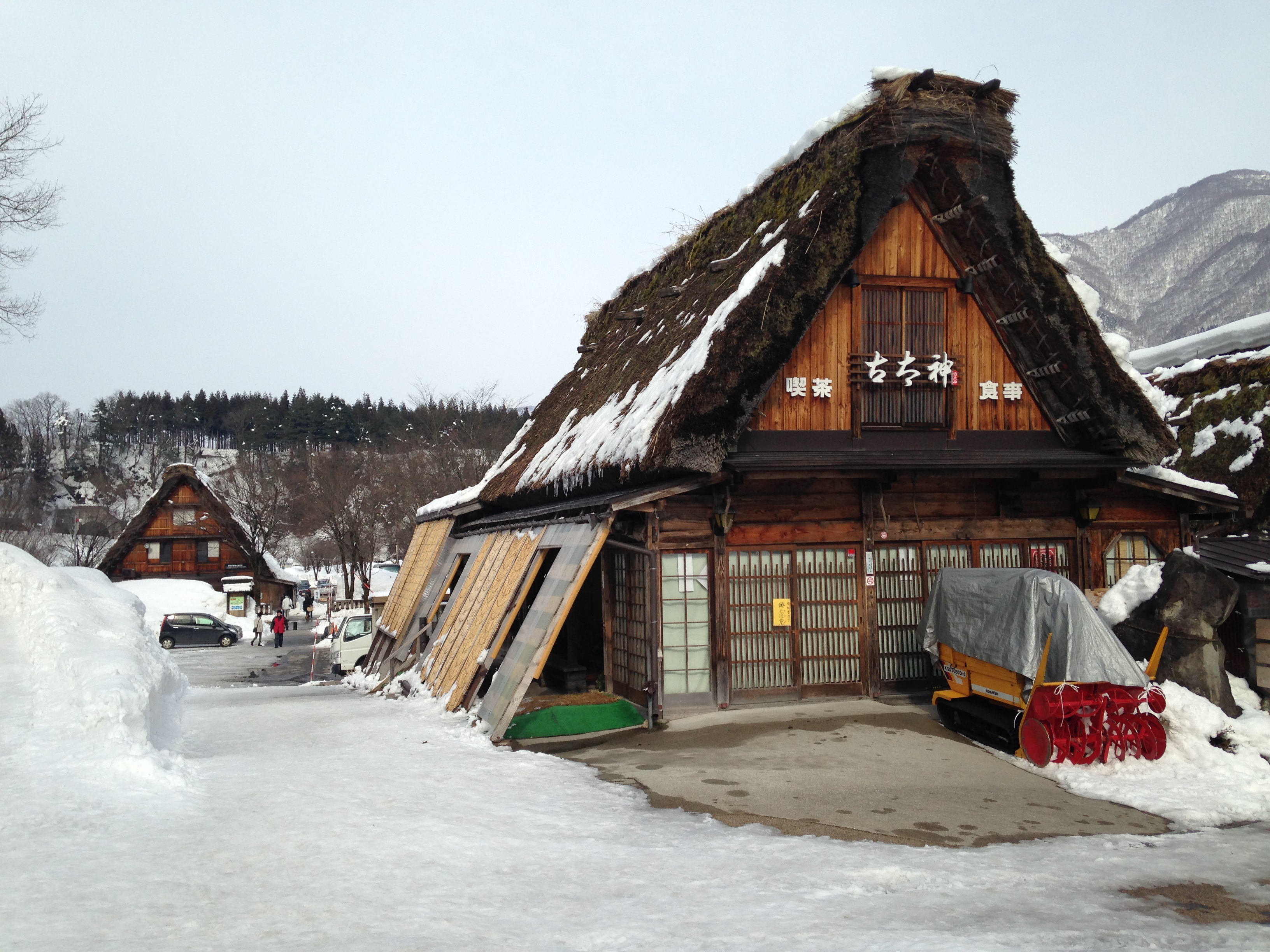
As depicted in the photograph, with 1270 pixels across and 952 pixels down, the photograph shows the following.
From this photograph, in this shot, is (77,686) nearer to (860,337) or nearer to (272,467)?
(860,337)

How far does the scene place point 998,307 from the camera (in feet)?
41.1

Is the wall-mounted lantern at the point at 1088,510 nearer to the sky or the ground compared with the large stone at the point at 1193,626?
nearer to the sky

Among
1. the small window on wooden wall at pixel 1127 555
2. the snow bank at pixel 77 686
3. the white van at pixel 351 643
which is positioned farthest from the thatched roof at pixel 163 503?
the small window on wooden wall at pixel 1127 555

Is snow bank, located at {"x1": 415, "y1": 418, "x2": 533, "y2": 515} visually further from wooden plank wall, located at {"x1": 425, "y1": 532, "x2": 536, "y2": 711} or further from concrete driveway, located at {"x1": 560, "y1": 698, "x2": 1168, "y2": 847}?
concrete driveway, located at {"x1": 560, "y1": 698, "x2": 1168, "y2": 847}

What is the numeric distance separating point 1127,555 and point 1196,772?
15.9 ft

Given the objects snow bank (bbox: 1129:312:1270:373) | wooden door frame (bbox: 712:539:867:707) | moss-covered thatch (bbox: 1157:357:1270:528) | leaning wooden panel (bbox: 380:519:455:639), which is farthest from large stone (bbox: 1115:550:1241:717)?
leaning wooden panel (bbox: 380:519:455:639)

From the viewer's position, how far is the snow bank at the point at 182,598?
144 ft

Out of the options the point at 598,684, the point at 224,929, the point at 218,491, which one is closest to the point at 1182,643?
the point at 598,684

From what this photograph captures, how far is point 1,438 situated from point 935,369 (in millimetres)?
74084

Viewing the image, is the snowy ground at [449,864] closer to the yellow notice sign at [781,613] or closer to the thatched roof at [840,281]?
the yellow notice sign at [781,613]

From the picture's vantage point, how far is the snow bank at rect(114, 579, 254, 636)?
44000 millimetres

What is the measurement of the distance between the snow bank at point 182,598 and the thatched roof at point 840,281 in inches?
1450

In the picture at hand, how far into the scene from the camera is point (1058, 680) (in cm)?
886

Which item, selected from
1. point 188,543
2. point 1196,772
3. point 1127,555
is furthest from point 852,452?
point 188,543
